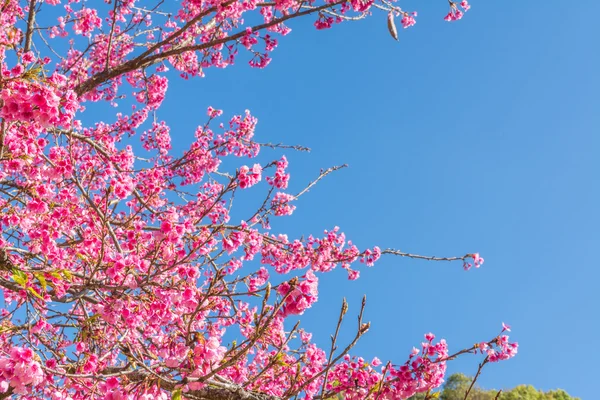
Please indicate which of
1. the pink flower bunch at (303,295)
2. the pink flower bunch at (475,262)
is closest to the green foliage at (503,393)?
the pink flower bunch at (475,262)

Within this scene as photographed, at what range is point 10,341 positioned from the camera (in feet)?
18.5

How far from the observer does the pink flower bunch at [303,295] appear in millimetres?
2850

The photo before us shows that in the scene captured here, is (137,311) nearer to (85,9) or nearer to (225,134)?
(225,134)

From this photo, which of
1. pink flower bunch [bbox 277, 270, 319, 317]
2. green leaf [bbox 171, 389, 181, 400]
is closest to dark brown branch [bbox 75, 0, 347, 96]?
pink flower bunch [bbox 277, 270, 319, 317]

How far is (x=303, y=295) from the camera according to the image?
2.88 meters

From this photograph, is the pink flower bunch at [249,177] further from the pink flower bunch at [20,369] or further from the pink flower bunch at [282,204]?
the pink flower bunch at [20,369]

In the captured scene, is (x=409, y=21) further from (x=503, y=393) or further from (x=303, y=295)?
(x=503, y=393)

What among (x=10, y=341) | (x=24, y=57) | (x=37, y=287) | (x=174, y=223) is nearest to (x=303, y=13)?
(x=174, y=223)

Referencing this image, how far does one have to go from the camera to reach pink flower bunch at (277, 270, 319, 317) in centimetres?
285

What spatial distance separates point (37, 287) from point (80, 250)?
62cm

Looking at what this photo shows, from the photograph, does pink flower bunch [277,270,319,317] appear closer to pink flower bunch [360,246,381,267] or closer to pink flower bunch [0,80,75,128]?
pink flower bunch [0,80,75,128]

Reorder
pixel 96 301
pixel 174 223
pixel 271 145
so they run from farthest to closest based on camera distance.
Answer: pixel 271 145
pixel 96 301
pixel 174 223

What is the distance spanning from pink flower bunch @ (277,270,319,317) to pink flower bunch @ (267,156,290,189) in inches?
148

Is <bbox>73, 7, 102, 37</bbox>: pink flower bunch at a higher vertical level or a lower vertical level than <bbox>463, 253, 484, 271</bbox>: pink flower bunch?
higher
